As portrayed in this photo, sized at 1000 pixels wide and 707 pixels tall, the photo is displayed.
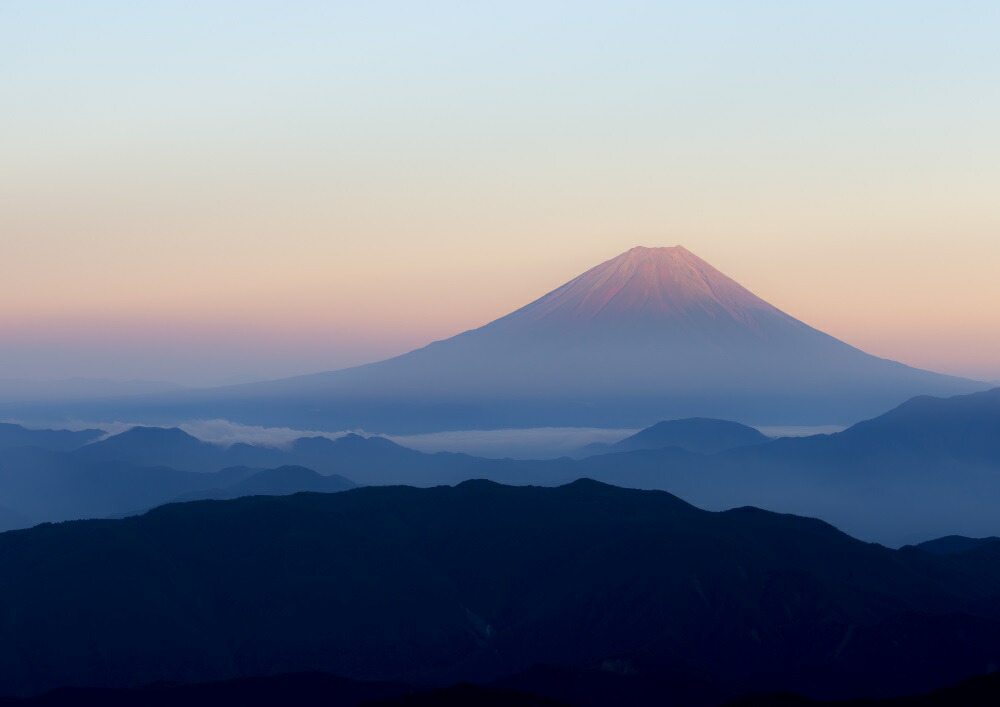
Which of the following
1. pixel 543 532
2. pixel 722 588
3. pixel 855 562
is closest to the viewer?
pixel 722 588

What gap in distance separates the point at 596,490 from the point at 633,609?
148ft

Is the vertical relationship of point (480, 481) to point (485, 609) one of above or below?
above

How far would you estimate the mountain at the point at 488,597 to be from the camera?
135 metres

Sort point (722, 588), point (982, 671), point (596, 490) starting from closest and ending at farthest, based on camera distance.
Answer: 1. point (982, 671)
2. point (722, 588)
3. point (596, 490)

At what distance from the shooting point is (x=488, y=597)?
165 m

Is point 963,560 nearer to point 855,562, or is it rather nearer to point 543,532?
point 855,562

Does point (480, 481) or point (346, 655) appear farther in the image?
point (480, 481)

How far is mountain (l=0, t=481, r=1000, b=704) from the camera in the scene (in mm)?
134875

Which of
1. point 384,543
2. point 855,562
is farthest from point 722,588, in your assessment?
point 384,543

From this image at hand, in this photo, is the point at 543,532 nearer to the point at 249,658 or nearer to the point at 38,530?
the point at 249,658

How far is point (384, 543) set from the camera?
584ft

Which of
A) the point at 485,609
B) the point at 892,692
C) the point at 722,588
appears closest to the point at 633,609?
the point at 722,588

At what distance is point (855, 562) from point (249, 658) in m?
64.7

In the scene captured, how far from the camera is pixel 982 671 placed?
12281cm
